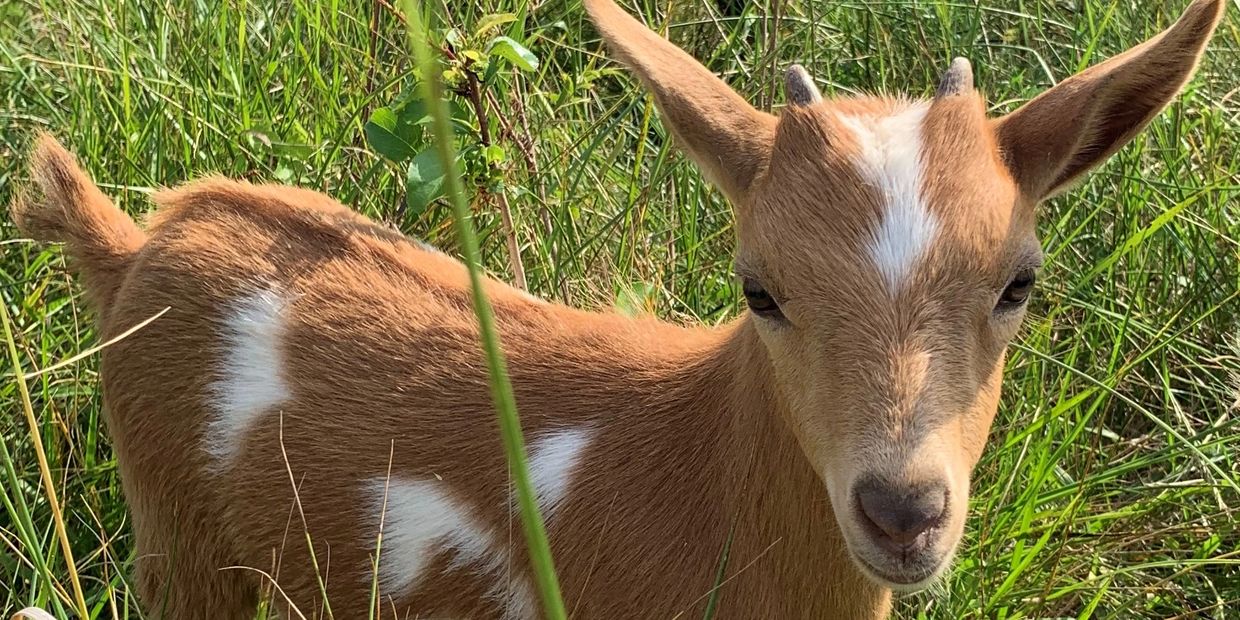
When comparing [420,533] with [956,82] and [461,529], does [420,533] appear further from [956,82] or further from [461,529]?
[956,82]

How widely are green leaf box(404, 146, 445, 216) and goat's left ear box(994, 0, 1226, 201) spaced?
1.43 metres

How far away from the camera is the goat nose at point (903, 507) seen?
78.7 inches

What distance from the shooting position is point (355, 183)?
13.8 ft

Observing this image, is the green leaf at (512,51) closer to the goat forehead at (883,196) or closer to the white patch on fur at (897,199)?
the goat forehead at (883,196)

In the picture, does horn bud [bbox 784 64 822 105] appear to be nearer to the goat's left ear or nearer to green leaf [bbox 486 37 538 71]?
the goat's left ear

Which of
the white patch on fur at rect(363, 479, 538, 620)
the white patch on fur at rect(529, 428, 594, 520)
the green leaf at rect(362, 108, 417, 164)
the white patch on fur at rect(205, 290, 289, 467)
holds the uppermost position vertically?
the green leaf at rect(362, 108, 417, 164)

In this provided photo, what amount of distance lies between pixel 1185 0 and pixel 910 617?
235 cm

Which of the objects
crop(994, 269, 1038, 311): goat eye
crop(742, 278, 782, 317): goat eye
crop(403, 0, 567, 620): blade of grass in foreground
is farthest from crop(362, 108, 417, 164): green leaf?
crop(403, 0, 567, 620): blade of grass in foreground

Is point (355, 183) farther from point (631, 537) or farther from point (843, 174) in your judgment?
point (843, 174)

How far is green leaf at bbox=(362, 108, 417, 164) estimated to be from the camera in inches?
136

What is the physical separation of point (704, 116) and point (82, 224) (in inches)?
68.1

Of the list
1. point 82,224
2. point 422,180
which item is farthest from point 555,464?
point 82,224

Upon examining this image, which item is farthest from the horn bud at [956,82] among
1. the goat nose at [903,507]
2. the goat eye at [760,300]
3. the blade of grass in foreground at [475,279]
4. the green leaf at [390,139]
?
the blade of grass in foreground at [475,279]

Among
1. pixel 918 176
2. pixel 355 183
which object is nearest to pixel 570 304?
pixel 355 183
